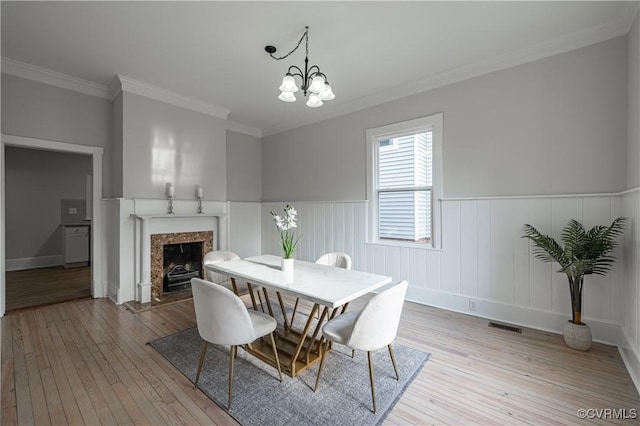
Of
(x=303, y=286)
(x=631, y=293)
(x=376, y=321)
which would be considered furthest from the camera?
(x=631, y=293)

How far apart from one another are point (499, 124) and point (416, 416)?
293cm

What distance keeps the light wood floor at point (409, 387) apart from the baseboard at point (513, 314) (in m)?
0.11

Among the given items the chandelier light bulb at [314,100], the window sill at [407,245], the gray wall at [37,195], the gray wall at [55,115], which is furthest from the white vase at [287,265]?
the gray wall at [37,195]

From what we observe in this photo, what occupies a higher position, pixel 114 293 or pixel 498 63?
pixel 498 63

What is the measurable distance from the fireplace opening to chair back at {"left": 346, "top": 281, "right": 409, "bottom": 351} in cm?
342

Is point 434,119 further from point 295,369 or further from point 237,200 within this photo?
point 237,200

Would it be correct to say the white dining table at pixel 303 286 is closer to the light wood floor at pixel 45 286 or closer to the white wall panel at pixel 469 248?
the white wall panel at pixel 469 248

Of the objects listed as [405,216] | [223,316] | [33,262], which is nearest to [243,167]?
[405,216]

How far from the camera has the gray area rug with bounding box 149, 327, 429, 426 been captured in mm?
1671

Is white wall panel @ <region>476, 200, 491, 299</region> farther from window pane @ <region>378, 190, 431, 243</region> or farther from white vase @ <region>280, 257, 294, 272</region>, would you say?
white vase @ <region>280, 257, 294, 272</region>

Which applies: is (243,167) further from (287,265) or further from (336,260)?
(287,265)

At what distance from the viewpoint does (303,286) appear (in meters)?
1.94

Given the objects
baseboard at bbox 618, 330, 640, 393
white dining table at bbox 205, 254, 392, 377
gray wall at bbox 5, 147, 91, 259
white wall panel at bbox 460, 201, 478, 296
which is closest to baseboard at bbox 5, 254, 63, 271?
gray wall at bbox 5, 147, 91, 259

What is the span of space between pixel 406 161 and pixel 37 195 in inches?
288
